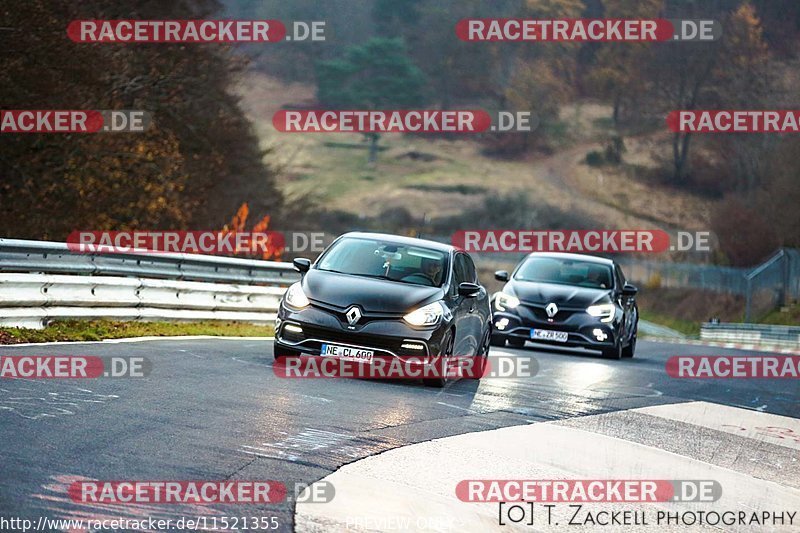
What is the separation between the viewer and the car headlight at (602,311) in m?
22.8

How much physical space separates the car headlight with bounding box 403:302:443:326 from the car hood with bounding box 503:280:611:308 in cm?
829

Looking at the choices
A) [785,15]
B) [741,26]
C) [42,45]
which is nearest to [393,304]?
[42,45]

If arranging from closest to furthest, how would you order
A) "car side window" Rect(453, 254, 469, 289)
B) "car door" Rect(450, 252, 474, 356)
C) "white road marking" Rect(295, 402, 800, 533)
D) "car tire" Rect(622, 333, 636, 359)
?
"white road marking" Rect(295, 402, 800, 533)
"car door" Rect(450, 252, 474, 356)
"car side window" Rect(453, 254, 469, 289)
"car tire" Rect(622, 333, 636, 359)

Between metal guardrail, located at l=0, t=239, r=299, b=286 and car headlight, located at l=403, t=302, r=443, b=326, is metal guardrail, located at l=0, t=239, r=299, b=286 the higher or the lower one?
the higher one

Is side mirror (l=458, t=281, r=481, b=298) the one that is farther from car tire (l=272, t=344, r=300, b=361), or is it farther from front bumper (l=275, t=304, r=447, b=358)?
car tire (l=272, t=344, r=300, b=361)

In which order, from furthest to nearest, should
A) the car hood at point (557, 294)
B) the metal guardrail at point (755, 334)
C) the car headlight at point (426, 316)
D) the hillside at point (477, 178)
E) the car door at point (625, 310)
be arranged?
1. the hillside at point (477, 178)
2. the metal guardrail at point (755, 334)
3. the car door at point (625, 310)
4. the car hood at point (557, 294)
5. the car headlight at point (426, 316)

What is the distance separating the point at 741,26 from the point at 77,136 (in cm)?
10894

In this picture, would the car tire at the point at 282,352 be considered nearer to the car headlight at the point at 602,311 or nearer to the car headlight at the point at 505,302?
the car headlight at the point at 505,302

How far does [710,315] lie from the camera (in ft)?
234

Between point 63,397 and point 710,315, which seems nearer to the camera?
point 63,397

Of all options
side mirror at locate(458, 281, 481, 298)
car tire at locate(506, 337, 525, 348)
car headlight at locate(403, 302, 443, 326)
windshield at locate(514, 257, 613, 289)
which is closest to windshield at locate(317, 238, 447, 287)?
side mirror at locate(458, 281, 481, 298)

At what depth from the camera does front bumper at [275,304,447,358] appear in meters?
14.3

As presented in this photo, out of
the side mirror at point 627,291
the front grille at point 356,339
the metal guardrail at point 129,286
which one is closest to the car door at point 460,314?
the front grille at point 356,339

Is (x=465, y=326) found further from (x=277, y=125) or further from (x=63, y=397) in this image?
(x=277, y=125)
